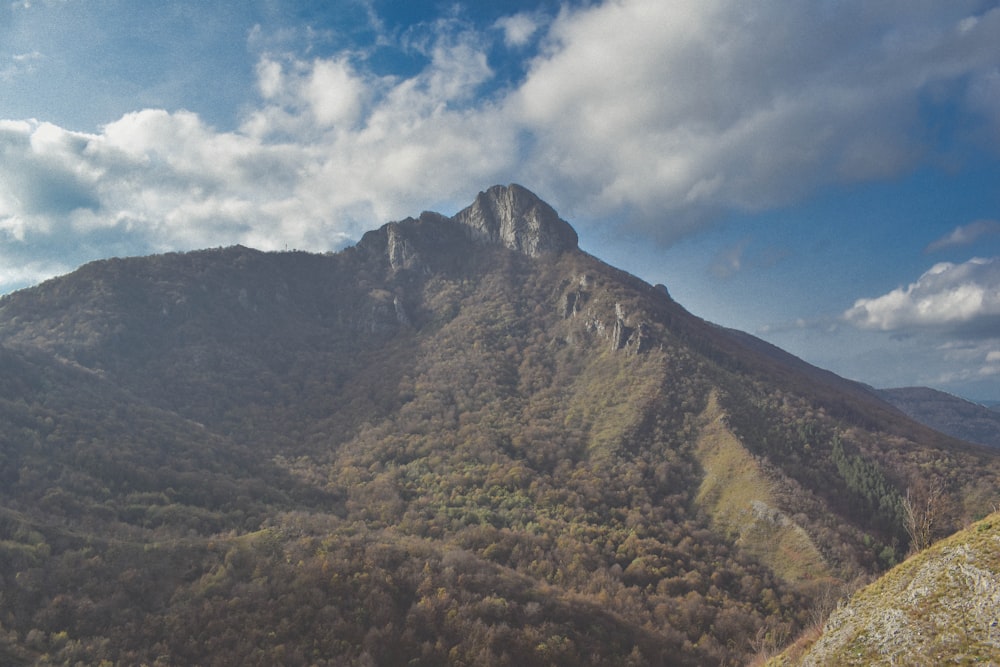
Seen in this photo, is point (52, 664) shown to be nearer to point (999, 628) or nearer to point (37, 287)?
point (999, 628)

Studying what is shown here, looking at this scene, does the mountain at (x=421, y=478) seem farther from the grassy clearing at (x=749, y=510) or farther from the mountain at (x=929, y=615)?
the mountain at (x=929, y=615)

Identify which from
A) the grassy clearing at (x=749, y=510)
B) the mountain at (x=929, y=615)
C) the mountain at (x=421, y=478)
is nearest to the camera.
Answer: the mountain at (x=929, y=615)

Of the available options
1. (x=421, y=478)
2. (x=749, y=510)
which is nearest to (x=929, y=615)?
(x=749, y=510)

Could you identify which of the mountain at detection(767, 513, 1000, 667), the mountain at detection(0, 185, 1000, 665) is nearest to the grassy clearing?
the mountain at detection(0, 185, 1000, 665)

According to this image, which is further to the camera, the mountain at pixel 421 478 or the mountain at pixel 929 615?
the mountain at pixel 421 478

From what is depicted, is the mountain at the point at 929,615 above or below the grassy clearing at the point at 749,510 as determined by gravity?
above

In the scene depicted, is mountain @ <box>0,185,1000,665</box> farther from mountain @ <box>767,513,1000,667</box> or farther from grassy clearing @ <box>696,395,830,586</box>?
mountain @ <box>767,513,1000,667</box>

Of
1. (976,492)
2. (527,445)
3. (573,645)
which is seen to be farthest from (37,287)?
(976,492)

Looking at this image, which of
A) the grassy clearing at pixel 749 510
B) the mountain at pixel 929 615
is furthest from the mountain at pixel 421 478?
the mountain at pixel 929 615
